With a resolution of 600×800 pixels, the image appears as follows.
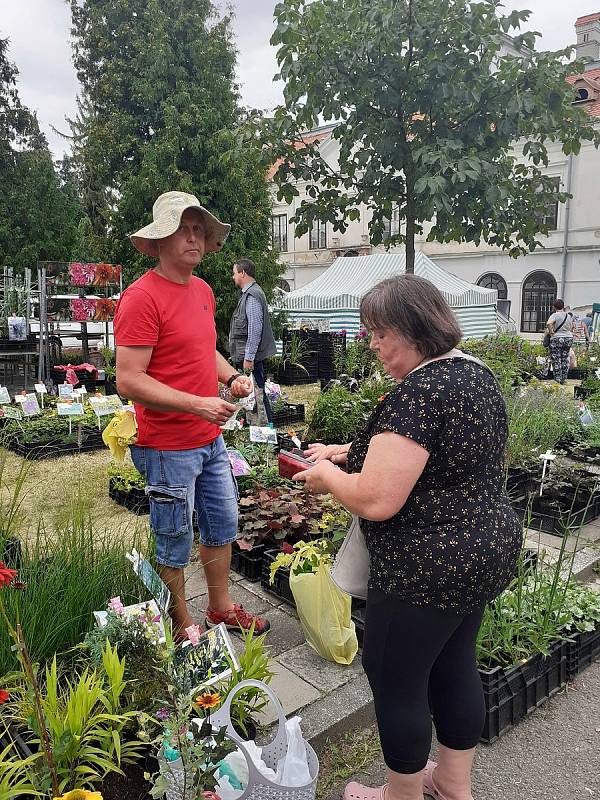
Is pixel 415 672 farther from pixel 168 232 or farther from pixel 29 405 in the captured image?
pixel 29 405

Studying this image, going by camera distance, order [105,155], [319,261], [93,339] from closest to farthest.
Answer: [105,155] < [93,339] < [319,261]

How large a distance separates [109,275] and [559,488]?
7237 mm

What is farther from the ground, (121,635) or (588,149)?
(588,149)

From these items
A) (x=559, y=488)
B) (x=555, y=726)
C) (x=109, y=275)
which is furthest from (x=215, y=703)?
(x=109, y=275)

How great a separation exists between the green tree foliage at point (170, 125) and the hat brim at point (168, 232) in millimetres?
8837

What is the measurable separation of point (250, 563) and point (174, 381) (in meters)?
1.43

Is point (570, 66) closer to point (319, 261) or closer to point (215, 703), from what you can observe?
point (215, 703)

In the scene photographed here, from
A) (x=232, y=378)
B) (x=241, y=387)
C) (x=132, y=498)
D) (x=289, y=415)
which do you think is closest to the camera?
(x=241, y=387)

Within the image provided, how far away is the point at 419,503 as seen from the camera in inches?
62.3

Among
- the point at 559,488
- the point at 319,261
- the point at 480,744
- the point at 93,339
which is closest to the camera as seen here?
the point at 480,744

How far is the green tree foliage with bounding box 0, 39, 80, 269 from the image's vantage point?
1748cm

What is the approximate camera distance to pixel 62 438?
6.23 meters

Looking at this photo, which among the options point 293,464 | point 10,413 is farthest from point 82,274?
point 293,464

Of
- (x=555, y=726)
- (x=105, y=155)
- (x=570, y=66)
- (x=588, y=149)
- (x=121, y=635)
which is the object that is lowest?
(x=555, y=726)
